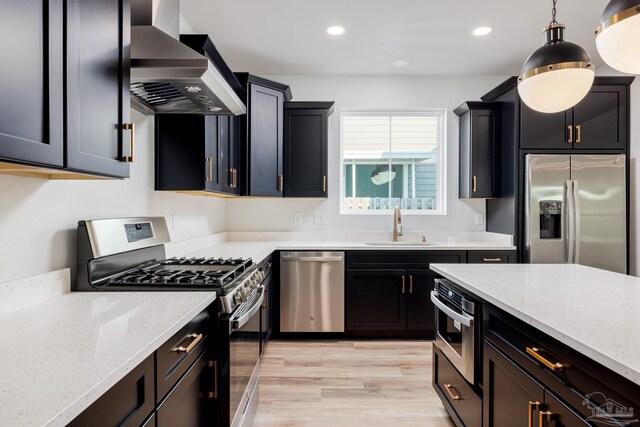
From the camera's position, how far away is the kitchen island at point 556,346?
87cm

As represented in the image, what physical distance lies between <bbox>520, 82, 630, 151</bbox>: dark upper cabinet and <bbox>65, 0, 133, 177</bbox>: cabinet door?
3.17 meters

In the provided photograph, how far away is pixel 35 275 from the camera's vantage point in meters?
1.36

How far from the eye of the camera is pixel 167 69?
143 centimetres

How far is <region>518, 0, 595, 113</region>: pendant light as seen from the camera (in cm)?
150

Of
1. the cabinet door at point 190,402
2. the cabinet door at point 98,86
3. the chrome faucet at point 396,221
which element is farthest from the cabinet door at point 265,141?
the cabinet door at point 190,402

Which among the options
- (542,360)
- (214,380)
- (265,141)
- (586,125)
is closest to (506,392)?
(542,360)

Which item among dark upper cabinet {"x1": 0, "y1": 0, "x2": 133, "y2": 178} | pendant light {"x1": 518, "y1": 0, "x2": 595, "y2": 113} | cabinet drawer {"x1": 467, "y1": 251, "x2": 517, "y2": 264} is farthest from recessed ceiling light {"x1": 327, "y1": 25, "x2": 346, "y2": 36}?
cabinet drawer {"x1": 467, "y1": 251, "x2": 517, "y2": 264}

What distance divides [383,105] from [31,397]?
3.83 m

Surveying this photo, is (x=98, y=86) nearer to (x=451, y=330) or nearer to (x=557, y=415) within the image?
(x=557, y=415)

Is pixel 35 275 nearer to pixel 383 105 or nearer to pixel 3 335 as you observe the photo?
pixel 3 335

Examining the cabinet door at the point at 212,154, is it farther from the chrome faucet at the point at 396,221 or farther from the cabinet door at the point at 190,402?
the chrome faucet at the point at 396,221

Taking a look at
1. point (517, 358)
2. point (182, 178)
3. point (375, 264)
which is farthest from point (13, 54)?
point (375, 264)

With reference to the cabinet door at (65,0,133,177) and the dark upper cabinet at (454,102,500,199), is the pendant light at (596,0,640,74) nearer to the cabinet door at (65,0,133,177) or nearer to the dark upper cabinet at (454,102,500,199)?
the cabinet door at (65,0,133,177)

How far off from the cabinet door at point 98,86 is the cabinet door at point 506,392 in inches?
61.8
